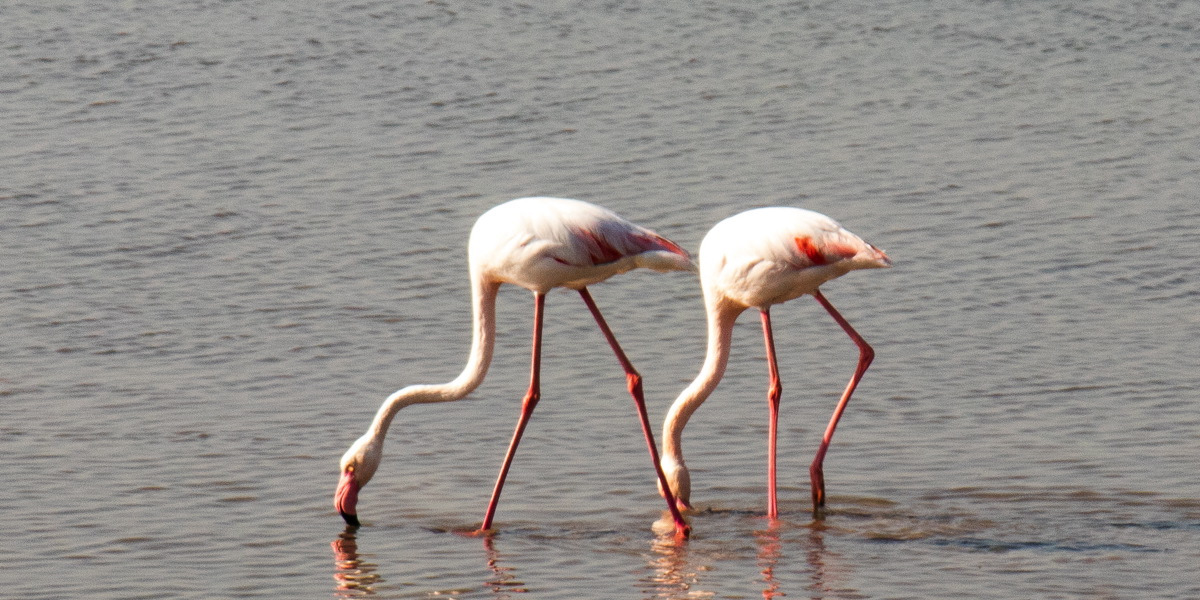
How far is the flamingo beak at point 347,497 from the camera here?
7590 millimetres

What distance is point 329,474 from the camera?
8367 millimetres

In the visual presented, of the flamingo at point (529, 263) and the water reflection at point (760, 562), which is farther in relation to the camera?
the flamingo at point (529, 263)

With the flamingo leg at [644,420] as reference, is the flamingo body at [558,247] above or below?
above

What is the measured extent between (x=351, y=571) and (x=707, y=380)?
5.68 feet

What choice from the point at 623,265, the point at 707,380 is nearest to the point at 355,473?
the point at 623,265

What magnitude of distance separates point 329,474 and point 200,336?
102 inches

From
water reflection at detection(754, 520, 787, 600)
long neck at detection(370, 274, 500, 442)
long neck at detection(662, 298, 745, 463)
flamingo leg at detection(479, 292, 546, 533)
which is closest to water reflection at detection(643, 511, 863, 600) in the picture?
water reflection at detection(754, 520, 787, 600)

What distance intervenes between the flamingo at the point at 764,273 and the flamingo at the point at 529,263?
0.73 ft

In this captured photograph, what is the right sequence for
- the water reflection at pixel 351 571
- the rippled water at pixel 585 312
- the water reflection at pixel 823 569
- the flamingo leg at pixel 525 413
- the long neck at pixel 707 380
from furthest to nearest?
the long neck at pixel 707 380, the flamingo leg at pixel 525 413, the rippled water at pixel 585 312, the water reflection at pixel 351 571, the water reflection at pixel 823 569

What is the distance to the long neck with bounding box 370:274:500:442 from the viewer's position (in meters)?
7.71

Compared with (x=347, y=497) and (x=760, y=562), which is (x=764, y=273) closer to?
(x=760, y=562)

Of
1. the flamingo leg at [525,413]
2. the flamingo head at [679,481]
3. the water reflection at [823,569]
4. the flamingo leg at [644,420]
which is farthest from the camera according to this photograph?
the flamingo head at [679,481]

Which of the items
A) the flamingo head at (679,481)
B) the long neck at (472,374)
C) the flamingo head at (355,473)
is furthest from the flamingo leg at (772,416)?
the flamingo head at (355,473)

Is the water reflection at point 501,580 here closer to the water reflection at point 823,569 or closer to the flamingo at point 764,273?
the flamingo at point 764,273
